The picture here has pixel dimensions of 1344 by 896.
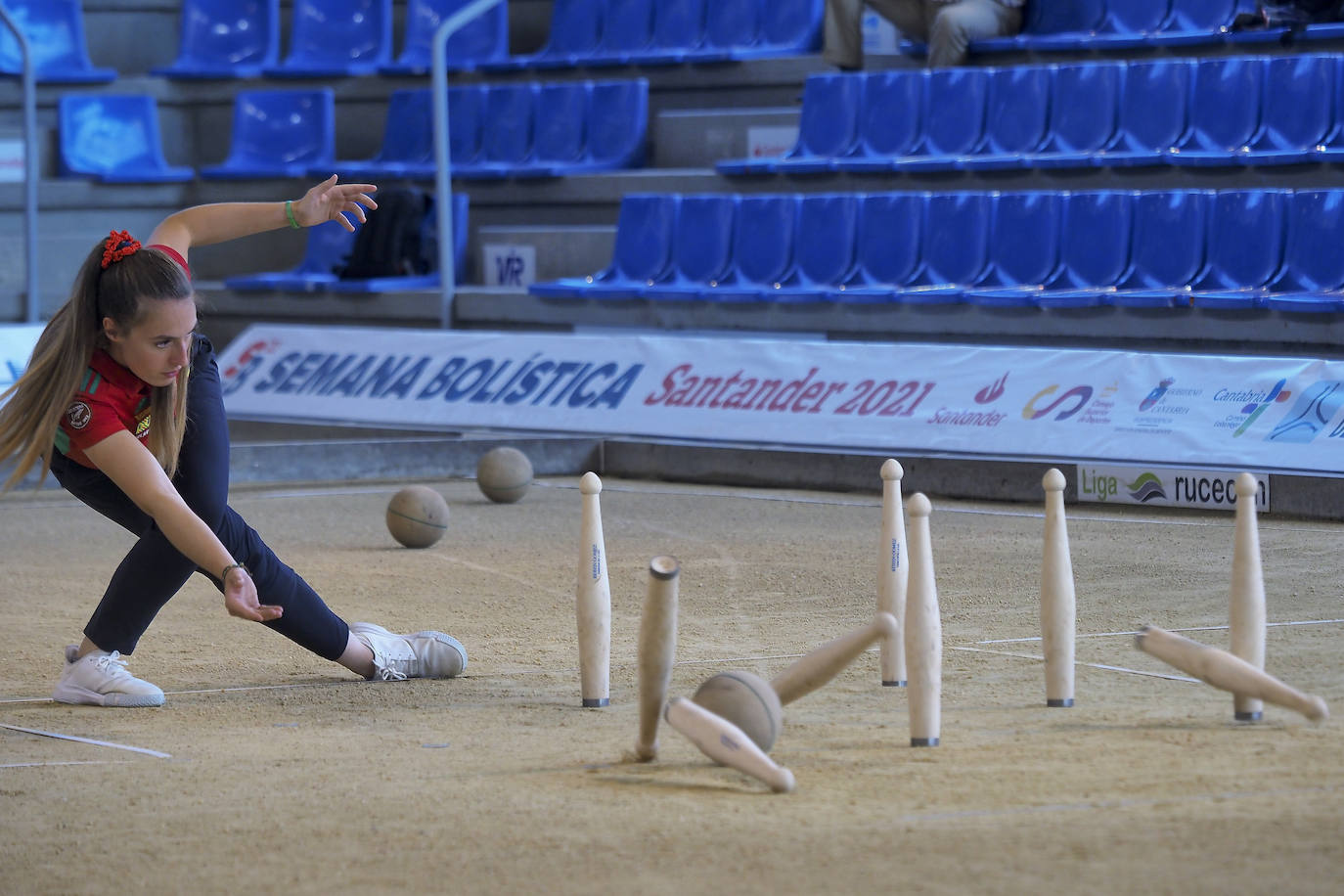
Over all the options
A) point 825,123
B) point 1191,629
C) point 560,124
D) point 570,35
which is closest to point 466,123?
point 560,124

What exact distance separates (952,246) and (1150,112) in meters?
1.68

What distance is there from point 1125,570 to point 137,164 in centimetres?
1278

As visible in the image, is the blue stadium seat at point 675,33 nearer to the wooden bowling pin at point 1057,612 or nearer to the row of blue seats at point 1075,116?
the row of blue seats at point 1075,116

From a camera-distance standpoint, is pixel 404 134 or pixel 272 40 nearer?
pixel 404 134

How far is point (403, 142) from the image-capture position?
1677cm

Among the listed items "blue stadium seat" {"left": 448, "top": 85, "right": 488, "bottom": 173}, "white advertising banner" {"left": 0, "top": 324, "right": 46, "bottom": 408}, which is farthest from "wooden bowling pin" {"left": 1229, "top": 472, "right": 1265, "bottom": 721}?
"blue stadium seat" {"left": 448, "top": 85, "right": 488, "bottom": 173}

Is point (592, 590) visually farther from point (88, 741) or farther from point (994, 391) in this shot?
point (994, 391)

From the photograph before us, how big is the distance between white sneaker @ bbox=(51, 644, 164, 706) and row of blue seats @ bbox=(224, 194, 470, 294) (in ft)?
32.6

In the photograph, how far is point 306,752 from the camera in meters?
5.00

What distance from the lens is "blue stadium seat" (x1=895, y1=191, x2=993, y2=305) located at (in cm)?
1263

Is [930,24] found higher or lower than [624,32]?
higher

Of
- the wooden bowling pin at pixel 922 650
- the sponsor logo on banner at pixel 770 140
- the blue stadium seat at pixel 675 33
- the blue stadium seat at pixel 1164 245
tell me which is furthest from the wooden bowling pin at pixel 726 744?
the blue stadium seat at pixel 675 33

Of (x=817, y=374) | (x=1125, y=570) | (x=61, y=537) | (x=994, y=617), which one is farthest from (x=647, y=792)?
(x=817, y=374)

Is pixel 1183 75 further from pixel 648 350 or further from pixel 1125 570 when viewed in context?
pixel 1125 570
